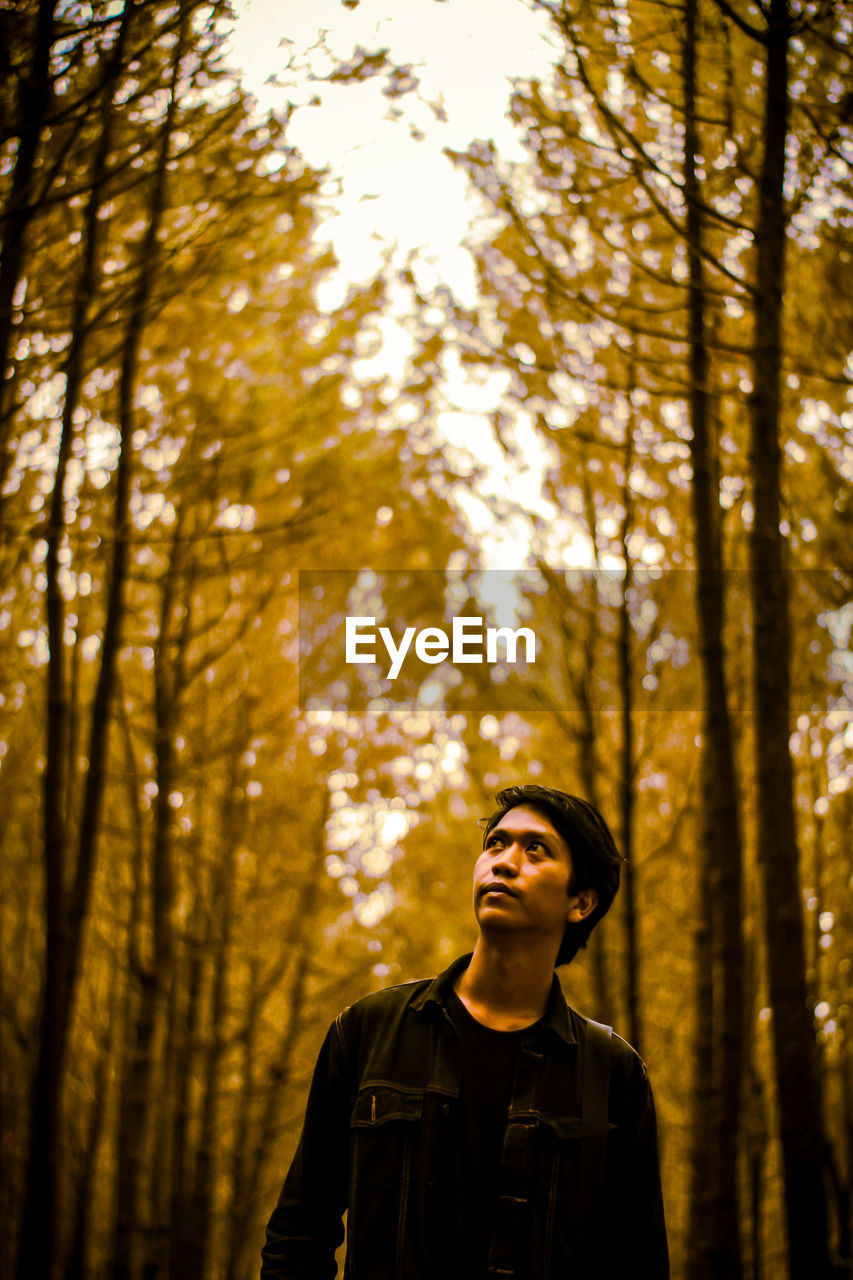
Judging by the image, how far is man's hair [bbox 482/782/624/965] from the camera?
235 cm

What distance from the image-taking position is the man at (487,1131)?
197 centimetres

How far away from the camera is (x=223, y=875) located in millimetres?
8273

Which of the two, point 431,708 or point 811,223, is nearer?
point 811,223

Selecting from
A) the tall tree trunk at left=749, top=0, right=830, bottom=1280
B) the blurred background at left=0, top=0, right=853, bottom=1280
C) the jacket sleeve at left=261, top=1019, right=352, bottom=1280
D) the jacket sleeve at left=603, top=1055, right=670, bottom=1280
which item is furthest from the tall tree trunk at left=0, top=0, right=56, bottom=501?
the jacket sleeve at left=603, top=1055, right=670, bottom=1280

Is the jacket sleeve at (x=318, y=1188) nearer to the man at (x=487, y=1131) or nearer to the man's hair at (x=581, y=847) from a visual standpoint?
the man at (x=487, y=1131)

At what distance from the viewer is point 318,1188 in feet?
6.89

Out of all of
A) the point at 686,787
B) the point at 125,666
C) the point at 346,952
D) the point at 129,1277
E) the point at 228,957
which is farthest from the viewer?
the point at 346,952

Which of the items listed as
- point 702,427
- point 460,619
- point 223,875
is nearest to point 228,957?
point 223,875

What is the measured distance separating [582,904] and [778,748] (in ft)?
5.10

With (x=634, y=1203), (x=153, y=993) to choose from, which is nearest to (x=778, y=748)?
(x=634, y=1203)

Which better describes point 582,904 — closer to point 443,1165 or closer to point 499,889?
point 499,889

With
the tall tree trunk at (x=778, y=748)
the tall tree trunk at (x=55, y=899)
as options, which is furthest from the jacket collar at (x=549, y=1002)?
the tall tree trunk at (x=55, y=899)

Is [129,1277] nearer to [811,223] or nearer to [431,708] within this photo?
[431,708]

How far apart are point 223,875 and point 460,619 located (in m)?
3.00
